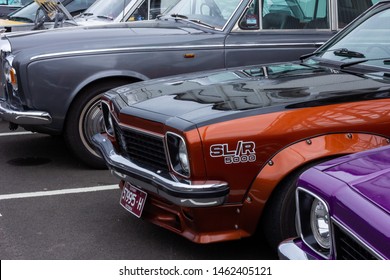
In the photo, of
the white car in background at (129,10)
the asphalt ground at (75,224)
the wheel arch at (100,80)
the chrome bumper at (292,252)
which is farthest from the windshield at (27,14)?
the chrome bumper at (292,252)

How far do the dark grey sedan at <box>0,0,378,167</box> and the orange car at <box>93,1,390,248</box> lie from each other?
1.89 m

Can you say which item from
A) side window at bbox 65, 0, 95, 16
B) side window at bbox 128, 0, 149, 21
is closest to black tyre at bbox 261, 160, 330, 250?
side window at bbox 128, 0, 149, 21

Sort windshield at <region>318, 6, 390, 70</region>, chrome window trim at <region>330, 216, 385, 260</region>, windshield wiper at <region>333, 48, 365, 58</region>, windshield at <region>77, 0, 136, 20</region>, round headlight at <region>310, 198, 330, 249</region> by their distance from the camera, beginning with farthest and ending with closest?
1. windshield at <region>77, 0, 136, 20</region>
2. windshield wiper at <region>333, 48, 365, 58</region>
3. windshield at <region>318, 6, 390, 70</region>
4. round headlight at <region>310, 198, 330, 249</region>
5. chrome window trim at <region>330, 216, 385, 260</region>

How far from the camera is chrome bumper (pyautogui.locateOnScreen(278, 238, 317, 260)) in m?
2.91

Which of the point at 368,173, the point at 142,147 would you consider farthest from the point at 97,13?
the point at 368,173

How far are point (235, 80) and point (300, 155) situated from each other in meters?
0.98

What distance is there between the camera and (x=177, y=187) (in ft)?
12.6

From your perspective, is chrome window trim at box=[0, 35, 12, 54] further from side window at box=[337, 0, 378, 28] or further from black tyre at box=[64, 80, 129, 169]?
side window at box=[337, 0, 378, 28]

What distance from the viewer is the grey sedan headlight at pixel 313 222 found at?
290 cm

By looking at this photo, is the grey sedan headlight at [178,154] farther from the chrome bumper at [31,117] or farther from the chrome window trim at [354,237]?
the chrome bumper at [31,117]

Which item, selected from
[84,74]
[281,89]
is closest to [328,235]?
[281,89]

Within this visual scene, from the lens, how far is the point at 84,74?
20.4 ft

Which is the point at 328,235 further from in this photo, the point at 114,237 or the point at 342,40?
the point at 342,40

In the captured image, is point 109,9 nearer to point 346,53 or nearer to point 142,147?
point 346,53
